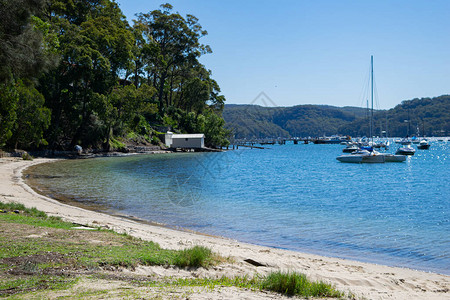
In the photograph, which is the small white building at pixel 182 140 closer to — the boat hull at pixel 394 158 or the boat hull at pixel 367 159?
the boat hull at pixel 367 159

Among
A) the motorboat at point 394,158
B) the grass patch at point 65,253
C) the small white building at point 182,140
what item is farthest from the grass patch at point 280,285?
the small white building at point 182,140

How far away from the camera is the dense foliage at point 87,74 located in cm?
1556

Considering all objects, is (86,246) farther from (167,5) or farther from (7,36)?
(167,5)

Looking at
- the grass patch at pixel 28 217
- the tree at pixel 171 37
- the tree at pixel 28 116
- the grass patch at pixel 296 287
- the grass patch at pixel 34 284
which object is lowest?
the grass patch at pixel 296 287

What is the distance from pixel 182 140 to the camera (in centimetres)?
8738

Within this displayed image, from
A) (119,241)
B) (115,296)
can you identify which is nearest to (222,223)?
(119,241)

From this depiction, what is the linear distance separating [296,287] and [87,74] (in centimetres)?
5375

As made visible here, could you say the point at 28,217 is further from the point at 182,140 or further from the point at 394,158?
the point at 182,140

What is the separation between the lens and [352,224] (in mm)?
17234

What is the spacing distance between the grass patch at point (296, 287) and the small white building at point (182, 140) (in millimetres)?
81176

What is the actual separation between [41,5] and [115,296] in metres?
15.0

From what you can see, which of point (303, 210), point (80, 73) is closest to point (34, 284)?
point (303, 210)

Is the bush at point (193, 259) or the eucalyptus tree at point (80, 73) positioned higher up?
the eucalyptus tree at point (80, 73)

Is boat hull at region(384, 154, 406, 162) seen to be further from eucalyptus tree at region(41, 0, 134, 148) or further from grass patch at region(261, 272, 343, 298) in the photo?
grass patch at region(261, 272, 343, 298)
